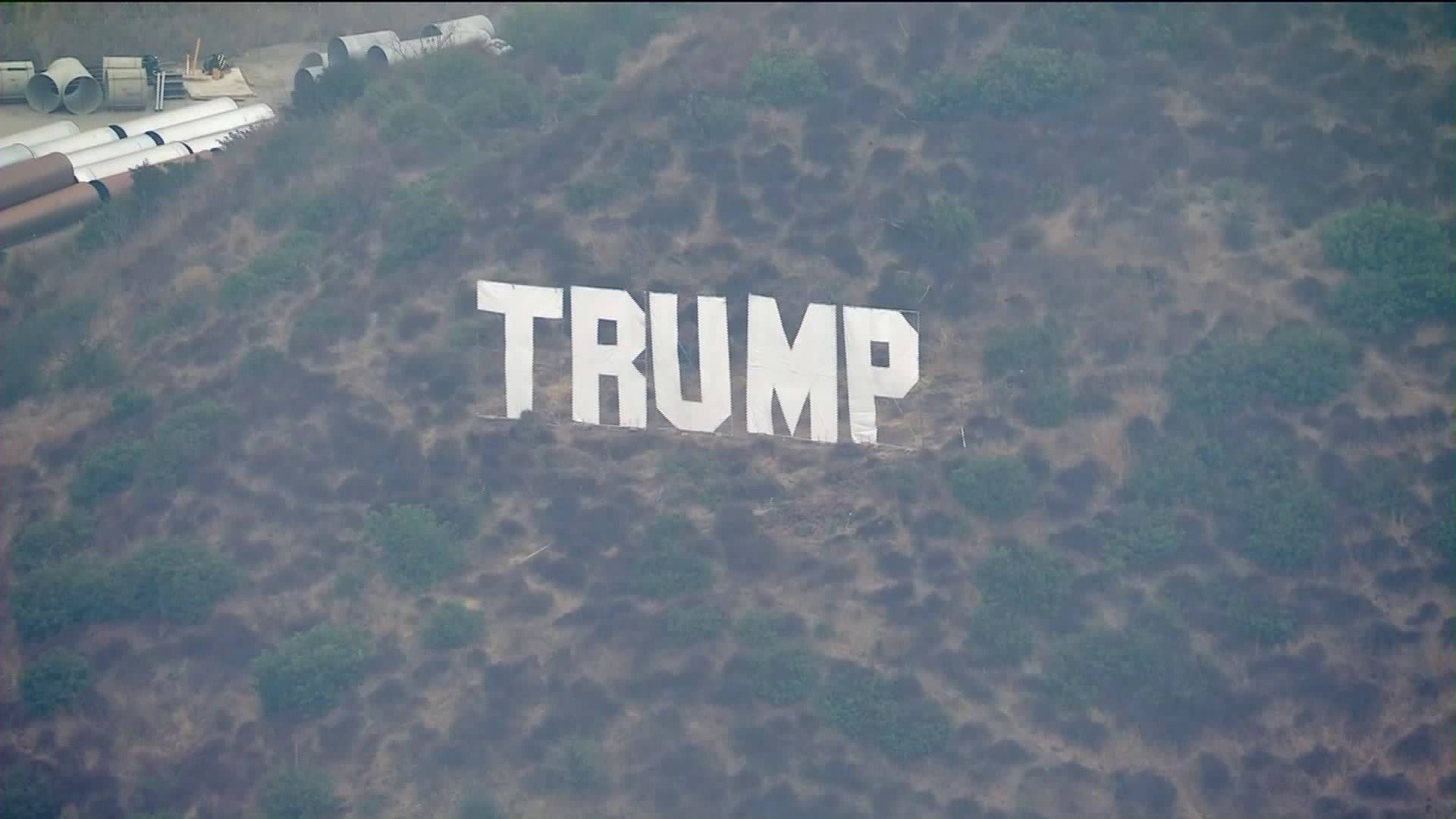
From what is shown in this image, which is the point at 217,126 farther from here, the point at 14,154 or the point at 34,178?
the point at 14,154

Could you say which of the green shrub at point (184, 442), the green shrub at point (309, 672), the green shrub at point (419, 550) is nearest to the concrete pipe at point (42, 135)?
the green shrub at point (184, 442)

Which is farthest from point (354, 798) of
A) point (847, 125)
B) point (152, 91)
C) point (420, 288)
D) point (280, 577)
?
point (152, 91)

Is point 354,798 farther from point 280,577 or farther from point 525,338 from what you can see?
point 525,338

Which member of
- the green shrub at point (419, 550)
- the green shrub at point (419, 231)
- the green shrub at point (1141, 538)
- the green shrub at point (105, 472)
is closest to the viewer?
the green shrub at point (1141, 538)

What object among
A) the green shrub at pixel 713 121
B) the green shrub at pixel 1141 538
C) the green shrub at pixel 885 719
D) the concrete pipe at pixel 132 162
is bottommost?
the green shrub at pixel 885 719

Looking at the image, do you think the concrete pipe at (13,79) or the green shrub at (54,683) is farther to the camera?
the concrete pipe at (13,79)

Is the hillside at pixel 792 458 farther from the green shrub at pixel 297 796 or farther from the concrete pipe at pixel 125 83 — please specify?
the concrete pipe at pixel 125 83

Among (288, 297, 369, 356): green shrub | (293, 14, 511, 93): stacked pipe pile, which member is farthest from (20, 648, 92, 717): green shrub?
(293, 14, 511, 93): stacked pipe pile
